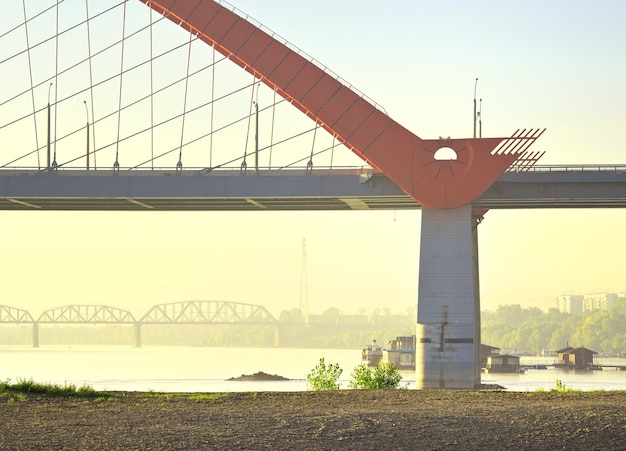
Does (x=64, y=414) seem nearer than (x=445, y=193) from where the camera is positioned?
Yes

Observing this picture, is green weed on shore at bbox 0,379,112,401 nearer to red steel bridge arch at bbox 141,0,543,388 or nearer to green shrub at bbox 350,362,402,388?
green shrub at bbox 350,362,402,388

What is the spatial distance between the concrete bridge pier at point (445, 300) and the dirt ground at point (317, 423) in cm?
3508

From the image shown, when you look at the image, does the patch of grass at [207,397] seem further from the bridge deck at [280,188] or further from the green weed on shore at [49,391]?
the bridge deck at [280,188]

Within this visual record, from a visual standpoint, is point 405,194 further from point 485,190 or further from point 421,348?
point 421,348

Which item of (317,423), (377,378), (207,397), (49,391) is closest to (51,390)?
(49,391)

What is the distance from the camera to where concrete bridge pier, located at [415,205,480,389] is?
186 feet

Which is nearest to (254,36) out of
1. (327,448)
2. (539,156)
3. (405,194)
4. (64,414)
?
(405,194)

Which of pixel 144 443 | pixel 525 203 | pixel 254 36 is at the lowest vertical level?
pixel 144 443

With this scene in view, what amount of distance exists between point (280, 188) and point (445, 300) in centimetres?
1025

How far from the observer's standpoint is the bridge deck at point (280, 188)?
2269 inches

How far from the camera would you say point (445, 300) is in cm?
5734

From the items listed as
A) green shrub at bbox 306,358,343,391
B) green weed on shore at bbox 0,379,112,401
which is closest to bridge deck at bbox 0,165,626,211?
green shrub at bbox 306,358,343,391

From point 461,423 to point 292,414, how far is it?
2.93m

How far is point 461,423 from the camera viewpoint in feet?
56.0
